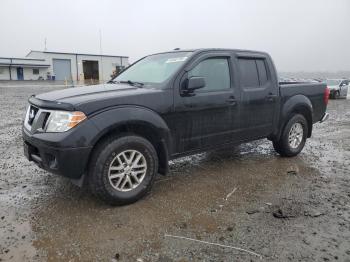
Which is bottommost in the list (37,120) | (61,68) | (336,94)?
(336,94)

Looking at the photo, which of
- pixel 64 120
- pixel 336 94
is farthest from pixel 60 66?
pixel 64 120

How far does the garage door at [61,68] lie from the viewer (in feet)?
174

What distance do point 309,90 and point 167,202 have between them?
12.7 feet

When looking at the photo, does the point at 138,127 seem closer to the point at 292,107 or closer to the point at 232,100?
the point at 232,100

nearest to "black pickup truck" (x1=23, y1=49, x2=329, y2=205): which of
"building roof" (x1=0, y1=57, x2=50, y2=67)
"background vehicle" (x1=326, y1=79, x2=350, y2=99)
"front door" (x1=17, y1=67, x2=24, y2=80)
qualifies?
"background vehicle" (x1=326, y1=79, x2=350, y2=99)

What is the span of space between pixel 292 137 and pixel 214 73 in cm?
232

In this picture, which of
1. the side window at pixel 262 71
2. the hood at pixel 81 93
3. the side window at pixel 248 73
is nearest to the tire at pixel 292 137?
the side window at pixel 262 71

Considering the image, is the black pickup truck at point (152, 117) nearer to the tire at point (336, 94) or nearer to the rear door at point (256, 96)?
the rear door at point (256, 96)

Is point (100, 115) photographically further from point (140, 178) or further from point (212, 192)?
point (212, 192)

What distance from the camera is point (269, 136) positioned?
576cm

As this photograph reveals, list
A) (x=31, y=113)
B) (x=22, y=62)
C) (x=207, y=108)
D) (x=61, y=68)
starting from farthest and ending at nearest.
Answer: (x=61, y=68)
(x=22, y=62)
(x=207, y=108)
(x=31, y=113)

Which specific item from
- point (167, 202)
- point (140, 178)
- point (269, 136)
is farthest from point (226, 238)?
point (269, 136)

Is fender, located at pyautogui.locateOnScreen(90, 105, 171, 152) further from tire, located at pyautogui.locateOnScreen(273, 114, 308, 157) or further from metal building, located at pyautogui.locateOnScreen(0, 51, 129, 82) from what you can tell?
metal building, located at pyautogui.locateOnScreen(0, 51, 129, 82)

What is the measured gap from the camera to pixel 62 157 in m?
3.40
